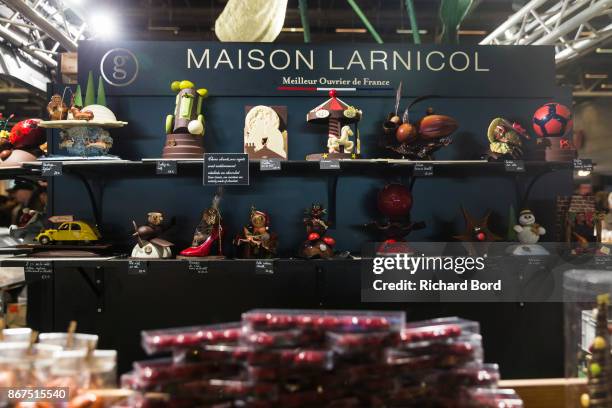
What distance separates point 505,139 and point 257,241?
4.71ft

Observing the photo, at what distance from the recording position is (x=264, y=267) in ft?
8.34

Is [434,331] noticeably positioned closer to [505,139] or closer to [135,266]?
[135,266]

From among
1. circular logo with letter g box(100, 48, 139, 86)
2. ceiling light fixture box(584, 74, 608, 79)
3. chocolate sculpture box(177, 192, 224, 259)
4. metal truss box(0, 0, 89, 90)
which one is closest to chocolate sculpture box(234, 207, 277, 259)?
chocolate sculpture box(177, 192, 224, 259)

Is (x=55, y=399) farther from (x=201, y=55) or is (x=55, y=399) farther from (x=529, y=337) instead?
(x=529, y=337)

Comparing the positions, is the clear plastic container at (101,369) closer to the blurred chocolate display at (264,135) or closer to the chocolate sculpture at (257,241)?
the chocolate sculpture at (257,241)

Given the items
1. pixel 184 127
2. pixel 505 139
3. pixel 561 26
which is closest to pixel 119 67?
pixel 184 127

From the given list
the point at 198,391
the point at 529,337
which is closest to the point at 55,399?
the point at 198,391

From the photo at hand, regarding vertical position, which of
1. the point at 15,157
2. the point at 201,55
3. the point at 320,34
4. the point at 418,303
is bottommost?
the point at 418,303

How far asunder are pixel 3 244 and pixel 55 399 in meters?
2.32

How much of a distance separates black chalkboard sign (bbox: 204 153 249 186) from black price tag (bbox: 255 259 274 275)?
1.32 feet

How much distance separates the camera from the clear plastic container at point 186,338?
1291mm

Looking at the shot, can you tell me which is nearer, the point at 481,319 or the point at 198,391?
the point at 198,391

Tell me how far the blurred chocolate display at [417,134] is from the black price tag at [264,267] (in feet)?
2.96

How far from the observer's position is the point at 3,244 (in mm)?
3311
